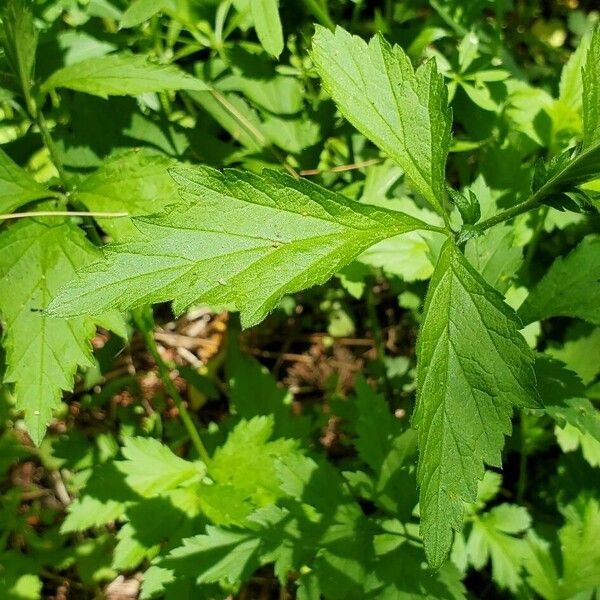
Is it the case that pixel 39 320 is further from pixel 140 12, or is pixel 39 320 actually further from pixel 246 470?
pixel 140 12

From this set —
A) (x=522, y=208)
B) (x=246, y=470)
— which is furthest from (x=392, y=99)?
(x=246, y=470)

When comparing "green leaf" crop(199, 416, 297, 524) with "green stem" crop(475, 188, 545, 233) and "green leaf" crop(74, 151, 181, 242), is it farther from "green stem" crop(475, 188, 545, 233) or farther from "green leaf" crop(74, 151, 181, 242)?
"green stem" crop(475, 188, 545, 233)

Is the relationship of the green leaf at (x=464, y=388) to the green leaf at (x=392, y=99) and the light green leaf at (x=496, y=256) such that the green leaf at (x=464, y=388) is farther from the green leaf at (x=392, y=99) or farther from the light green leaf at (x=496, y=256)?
the light green leaf at (x=496, y=256)

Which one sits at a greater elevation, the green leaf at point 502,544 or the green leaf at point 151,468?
the green leaf at point 151,468

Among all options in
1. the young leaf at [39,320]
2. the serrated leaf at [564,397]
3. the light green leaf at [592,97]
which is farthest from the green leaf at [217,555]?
the light green leaf at [592,97]

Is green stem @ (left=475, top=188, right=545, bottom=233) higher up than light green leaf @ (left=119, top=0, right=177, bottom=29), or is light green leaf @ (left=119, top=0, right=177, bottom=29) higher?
light green leaf @ (left=119, top=0, right=177, bottom=29)

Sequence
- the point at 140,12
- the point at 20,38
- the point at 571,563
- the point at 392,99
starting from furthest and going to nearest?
1. the point at 571,563
2. the point at 140,12
3. the point at 20,38
4. the point at 392,99

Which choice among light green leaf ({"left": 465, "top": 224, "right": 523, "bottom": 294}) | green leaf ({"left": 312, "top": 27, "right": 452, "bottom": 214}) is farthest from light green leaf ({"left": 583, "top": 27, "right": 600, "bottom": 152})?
light green leaf ({"left": 465, "top": 224, "right": 523, "bottom": 294})
